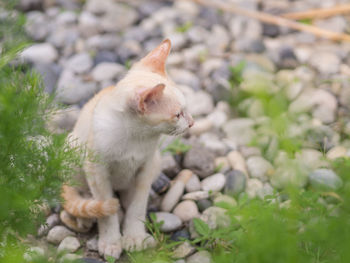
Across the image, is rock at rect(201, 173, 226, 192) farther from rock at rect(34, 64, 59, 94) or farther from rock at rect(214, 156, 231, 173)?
rock at rect(34, 64, 59, 94)

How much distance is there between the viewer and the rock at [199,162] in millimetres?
2572

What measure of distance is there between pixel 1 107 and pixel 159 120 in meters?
0.64

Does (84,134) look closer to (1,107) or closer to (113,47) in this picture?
(1,107)

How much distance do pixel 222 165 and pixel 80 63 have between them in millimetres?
1535

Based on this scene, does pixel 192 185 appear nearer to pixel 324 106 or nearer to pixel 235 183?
pixel 235 183

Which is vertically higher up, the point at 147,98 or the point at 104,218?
the point at 147,98

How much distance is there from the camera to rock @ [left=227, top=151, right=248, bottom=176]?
8.54 ft

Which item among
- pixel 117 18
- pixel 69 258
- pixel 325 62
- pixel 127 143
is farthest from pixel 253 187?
pixel 117 18

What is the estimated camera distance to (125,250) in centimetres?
215

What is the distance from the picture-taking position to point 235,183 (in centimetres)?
247

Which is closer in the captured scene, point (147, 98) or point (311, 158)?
point (147, 98)

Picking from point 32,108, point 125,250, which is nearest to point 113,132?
point 32,108

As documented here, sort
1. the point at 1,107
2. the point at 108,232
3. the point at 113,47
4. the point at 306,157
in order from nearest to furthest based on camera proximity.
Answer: the point at 1,107 < the point at 108,232 < the point at 306,157 < the point at 113,47

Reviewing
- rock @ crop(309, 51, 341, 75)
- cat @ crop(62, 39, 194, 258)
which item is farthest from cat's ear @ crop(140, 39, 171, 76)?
rock @ crop(309, 51, 341, 75)
